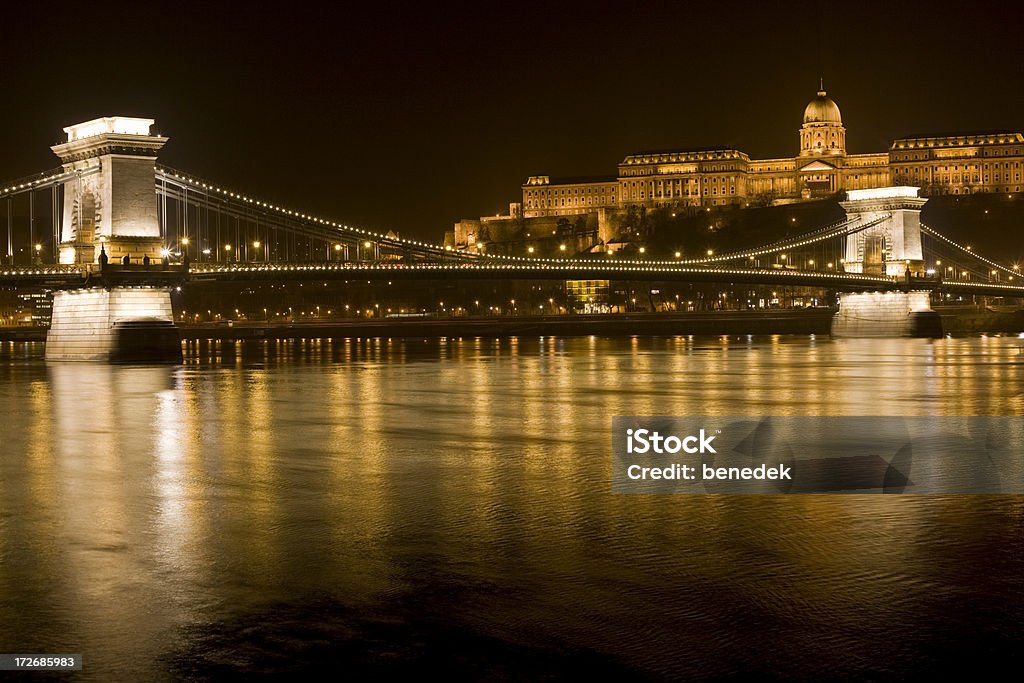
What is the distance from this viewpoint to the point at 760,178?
179m

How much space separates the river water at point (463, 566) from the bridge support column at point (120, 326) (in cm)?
2607

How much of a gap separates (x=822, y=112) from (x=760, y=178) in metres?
14.0

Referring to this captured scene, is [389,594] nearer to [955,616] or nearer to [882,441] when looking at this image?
[955,616]

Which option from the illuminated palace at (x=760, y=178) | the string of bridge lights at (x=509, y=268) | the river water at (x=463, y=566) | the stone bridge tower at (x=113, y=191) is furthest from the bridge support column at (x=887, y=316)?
the illuminated palace at (x=760, y=178)

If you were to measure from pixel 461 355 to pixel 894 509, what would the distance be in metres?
42.1

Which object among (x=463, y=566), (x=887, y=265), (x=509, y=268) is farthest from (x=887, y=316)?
(x=463, y=566)

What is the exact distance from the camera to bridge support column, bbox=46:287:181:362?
4281 cm

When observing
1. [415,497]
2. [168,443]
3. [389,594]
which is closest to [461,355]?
[168,443]

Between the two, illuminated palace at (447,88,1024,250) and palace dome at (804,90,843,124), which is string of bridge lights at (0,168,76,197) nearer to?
illuminated palace at (447,88,1024,250)

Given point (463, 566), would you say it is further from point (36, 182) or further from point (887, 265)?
point (887, 265)

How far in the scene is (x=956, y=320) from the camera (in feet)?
284

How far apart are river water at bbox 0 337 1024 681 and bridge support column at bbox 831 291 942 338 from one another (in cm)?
5546

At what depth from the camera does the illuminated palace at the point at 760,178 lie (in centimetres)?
16538

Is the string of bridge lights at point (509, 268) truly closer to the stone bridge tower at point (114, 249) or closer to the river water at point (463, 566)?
the stone bridge tower at point (114, 249)
